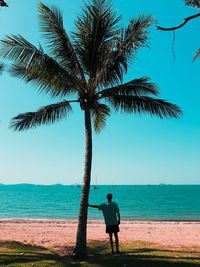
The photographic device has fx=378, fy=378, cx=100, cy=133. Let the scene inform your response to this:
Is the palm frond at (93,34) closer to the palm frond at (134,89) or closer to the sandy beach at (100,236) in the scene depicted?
the palm frond at (134,89)

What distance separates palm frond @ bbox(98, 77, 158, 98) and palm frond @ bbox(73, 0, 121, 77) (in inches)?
28.2

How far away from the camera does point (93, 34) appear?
36.8ft

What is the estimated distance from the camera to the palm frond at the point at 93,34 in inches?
440

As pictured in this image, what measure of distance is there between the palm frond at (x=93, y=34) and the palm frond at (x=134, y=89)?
2.35ft

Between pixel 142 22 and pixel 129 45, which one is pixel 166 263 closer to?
pixel 129 45

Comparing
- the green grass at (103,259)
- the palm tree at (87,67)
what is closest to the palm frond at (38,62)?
the palm tree at (87,67)

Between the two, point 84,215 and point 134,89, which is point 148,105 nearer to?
point 134,89

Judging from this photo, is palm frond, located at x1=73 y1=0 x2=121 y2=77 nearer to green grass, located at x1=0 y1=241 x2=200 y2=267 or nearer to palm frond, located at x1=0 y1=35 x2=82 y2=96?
palm frond, located at x1=0 y1=35 x2=82 y2=96

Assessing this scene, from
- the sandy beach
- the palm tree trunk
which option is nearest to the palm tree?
the palm tree trunk

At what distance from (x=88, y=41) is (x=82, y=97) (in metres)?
1.67

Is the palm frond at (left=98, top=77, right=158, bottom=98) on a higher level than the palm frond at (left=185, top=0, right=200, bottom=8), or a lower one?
lower

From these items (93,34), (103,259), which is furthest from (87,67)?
(103,259)

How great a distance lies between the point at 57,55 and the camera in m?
11.5

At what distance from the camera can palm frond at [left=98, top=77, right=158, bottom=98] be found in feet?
37.3
